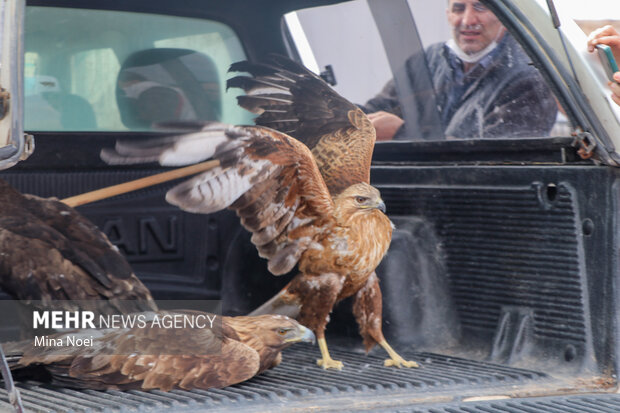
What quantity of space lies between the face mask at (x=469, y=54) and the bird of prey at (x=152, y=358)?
3.78 ft

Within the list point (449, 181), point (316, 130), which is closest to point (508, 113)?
point (449, 181)

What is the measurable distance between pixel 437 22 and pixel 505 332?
1.04 metres

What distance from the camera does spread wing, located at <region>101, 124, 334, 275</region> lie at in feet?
8.15

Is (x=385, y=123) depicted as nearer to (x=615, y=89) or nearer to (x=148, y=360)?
(x=615, y=89)

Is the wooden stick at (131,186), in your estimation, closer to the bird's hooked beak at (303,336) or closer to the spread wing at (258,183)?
the spread wing at (258,183)

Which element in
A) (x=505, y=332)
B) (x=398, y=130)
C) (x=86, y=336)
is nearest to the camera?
(x=86, y=336)

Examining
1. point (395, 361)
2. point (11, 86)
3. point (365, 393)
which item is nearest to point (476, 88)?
point (395, 361)

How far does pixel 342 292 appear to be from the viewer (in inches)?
108

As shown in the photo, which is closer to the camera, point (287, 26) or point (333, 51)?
point (333, 51)

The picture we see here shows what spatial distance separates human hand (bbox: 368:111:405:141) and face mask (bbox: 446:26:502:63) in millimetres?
301

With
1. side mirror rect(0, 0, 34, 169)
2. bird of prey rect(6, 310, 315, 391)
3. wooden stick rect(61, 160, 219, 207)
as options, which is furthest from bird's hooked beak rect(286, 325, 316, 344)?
side mirror rect(0, 0, 34, 169)

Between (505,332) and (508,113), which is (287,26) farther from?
(505,332)

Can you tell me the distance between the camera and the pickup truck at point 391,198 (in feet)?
7.91

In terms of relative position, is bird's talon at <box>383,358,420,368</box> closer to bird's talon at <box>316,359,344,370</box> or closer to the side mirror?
bird's talon at <box>316,359,344,370</box>
